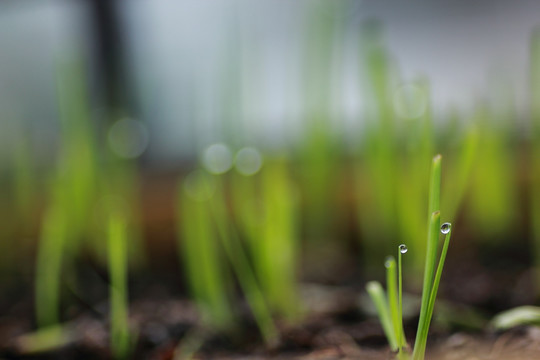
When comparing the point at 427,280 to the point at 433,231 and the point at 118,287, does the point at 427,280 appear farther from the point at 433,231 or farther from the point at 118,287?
the point at 118,287

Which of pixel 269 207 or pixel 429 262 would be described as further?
pixel 269 207

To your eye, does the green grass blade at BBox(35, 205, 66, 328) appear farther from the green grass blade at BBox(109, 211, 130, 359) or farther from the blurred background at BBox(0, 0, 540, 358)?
the green grass blade at BBox(109, 211, 130, 359)

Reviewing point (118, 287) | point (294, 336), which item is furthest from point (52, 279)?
point (294, 336)

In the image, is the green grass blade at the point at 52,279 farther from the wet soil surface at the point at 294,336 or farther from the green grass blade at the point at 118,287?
the green grass blade at the point at 118,287

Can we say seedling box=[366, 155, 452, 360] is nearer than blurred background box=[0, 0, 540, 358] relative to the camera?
Yes

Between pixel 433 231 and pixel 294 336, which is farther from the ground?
pixel 433 231

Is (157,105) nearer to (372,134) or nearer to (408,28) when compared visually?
(408,28)

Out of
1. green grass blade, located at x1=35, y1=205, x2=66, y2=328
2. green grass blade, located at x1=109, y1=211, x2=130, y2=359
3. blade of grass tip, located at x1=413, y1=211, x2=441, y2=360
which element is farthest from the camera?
green grass blade, located at x1=35, y1=205, x2=66, y2=328

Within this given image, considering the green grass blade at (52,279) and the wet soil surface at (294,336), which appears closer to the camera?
the wet soil surface at (294,336)

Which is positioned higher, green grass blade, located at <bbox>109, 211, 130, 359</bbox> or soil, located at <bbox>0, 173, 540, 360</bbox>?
green grass blade, located at <bbox>109, 211, 130, 359</bbox>

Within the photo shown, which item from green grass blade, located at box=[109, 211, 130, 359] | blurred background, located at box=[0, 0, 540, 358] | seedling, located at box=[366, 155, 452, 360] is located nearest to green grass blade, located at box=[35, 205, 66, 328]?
blurred background, located at box=[0, 0, 540, 358]

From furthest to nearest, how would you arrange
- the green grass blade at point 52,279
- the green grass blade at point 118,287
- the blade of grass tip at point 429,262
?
the green grass blade at point 52,279 < the green grass blade at point 118,287 < the blade of grass tip at point 429,262

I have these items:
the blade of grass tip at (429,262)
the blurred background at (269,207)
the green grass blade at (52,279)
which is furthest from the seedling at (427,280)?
the green grass blade at (52,279)
